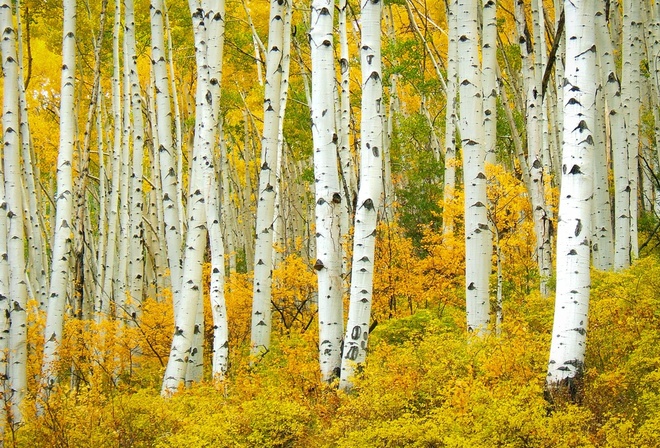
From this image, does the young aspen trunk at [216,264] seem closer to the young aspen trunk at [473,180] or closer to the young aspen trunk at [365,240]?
the young aspen trunk at [365,240]

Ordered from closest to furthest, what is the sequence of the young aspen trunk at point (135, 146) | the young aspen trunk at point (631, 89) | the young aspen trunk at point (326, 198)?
1. the young aspen trunk at point (326, 198)
2. the young aspen trunk at point (631, 89)
3. the young aspen trunk at point (135, 146)

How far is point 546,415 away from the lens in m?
4.65

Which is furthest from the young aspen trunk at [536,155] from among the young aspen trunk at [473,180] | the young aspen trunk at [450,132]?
the young aspen trunk at [473,180]

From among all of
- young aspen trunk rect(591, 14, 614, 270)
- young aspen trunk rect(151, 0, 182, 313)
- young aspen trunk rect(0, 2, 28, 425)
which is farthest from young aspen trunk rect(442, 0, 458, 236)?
young aspen trunk rect(0, 2, 28, 425)

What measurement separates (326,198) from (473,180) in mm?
1497

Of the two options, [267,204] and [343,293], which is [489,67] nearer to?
[343,293]

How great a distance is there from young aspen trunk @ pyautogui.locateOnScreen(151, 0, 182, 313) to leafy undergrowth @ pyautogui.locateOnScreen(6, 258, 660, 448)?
2.10m

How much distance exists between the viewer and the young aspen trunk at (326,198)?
6848 millimetres

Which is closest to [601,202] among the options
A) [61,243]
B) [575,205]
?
[575,205]

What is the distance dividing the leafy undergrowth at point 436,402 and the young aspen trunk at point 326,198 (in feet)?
1.50

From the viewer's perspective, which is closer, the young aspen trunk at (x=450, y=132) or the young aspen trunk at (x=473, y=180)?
the young aspen trunk at (x=473, y=180)

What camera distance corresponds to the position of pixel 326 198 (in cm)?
696

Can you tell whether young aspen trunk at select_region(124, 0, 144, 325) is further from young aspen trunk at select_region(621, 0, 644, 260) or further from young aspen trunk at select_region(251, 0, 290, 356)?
young aspen trunk at select_region(621, 0, 644, 260)

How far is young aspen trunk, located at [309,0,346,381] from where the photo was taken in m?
6.85
